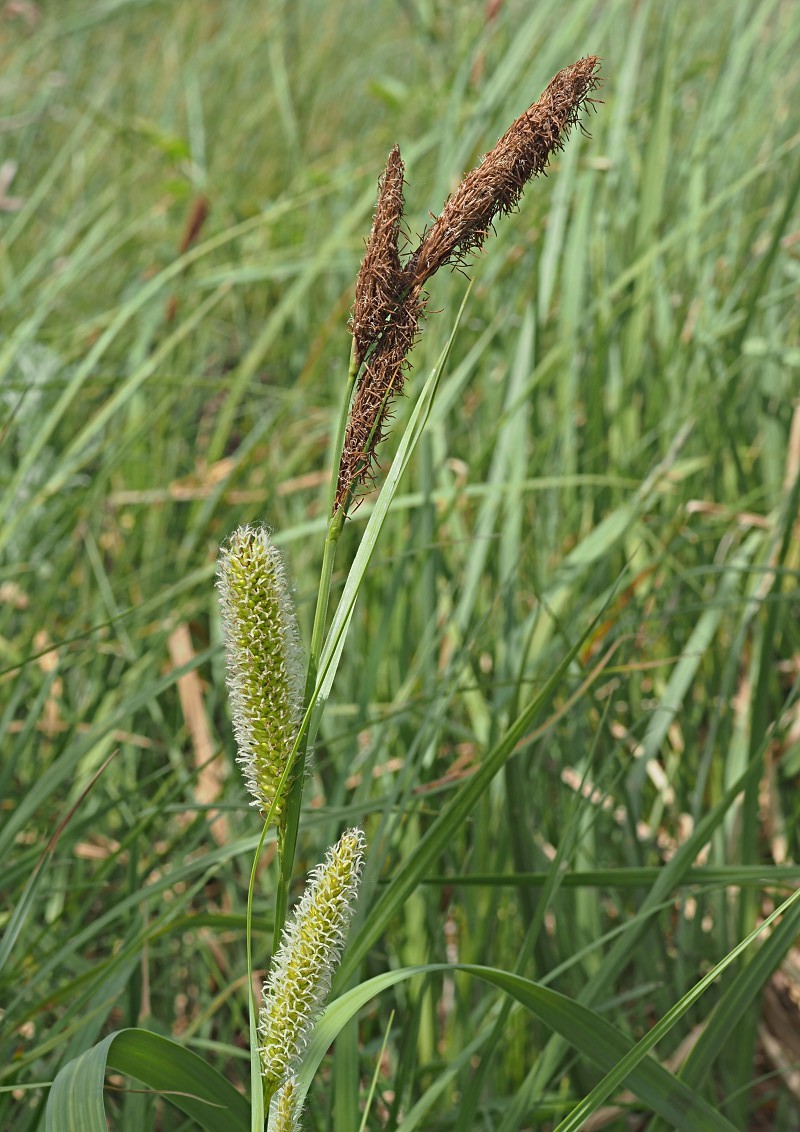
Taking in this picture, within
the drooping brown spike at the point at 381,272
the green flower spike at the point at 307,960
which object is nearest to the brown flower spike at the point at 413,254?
the drooping brown spike at the point at 381,272

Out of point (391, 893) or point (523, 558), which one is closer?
point (391, 893)

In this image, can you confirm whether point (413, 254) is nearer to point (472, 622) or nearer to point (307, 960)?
point (307, 960)

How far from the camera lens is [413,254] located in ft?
2.33

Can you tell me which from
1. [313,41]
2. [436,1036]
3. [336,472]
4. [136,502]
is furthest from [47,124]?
[336,472]

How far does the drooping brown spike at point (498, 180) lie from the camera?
69 cm

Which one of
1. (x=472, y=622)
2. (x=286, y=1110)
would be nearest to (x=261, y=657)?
(x=286, y=1110)

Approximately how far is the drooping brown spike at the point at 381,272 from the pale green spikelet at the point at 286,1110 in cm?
48

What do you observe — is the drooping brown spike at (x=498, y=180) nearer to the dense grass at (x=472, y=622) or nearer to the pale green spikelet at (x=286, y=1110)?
the dense grass at (x=472, y=622)

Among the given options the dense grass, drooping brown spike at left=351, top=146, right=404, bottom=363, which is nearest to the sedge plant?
drooping brown spike at left=351, top=146, right=404, bottom=363

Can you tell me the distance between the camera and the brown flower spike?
0.68 m

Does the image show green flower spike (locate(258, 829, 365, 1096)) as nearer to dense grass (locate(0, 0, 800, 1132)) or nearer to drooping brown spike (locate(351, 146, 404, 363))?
dense grass (locate(0, 0, 800, 1132))

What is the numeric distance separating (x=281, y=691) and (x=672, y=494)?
69.3 inches

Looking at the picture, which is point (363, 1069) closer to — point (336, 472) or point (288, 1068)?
point (288, 1068)

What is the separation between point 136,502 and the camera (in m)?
2.72
